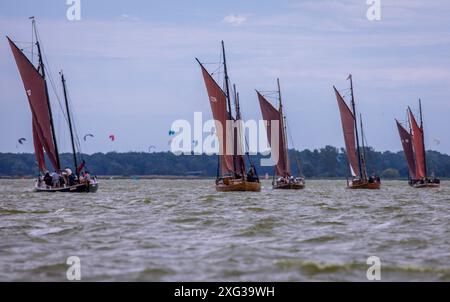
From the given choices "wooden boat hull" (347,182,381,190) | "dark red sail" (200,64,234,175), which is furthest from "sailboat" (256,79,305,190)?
"dark red sail" (200,64,234,175)

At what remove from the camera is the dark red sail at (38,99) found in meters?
64.7

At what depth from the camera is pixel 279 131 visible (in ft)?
275

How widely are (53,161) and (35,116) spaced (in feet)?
9.92

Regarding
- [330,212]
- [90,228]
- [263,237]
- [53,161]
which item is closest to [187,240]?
[263,237]

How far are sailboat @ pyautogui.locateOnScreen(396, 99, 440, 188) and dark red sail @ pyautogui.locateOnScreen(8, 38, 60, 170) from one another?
46262 mm

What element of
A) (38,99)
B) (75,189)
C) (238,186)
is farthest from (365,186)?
(38,99)

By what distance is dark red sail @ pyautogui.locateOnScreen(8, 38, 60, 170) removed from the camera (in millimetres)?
64688

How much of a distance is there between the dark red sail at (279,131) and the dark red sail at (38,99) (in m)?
22.5

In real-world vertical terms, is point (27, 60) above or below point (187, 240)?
above

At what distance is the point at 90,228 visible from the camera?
30984mm

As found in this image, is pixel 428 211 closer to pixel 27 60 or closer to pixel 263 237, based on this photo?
pixel 263 237

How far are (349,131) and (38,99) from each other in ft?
112
